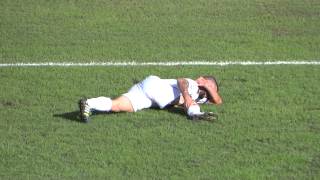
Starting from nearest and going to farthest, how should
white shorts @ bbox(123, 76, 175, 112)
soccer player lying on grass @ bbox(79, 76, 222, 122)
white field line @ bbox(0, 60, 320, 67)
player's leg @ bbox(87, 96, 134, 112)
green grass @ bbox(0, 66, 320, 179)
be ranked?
green grass @ bbox(0, 66, 320, 179) < player's leg @ bbox(87, 96, 134, 112) < soccer player lying on grass @ bbox(79, 76, 222, 122) < white shorts @ bbox(123, 76, 175, 112) < white field line @ bbox(0, 60, 320, 67)

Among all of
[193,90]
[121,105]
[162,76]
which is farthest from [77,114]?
[162,76]

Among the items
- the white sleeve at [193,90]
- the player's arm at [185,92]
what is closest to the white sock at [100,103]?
the player's arm at [185,92]

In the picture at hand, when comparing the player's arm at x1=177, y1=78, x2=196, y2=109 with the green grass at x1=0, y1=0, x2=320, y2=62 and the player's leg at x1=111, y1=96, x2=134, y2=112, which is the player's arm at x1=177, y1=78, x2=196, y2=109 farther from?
the green grass at x1=0, y1=0, x2=320, y2=62

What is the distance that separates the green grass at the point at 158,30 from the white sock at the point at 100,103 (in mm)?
2427

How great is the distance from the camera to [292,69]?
11320mm

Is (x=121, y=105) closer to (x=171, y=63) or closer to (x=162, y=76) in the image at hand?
(x=162, y=76)

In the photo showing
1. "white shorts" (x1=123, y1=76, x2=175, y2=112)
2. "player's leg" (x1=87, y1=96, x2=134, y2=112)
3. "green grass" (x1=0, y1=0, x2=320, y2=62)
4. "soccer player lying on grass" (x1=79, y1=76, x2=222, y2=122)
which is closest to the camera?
"player's leg" (x1=87, y1=96, x2=134, y2=112)

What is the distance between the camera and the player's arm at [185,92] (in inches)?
375

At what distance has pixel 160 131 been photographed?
30.0ft

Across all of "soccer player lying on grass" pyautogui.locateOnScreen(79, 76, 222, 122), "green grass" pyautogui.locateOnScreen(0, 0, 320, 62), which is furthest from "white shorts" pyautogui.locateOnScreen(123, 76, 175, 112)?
"green grass" pyautogui.locateOnScreen(0, 0, 320, 62)

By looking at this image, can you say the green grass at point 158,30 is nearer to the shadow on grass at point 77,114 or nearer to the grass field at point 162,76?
the grass field at point 162,76

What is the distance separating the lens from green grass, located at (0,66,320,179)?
26.8 feet

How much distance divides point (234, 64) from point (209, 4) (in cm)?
292

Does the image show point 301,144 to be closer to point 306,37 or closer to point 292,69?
point 292,69
